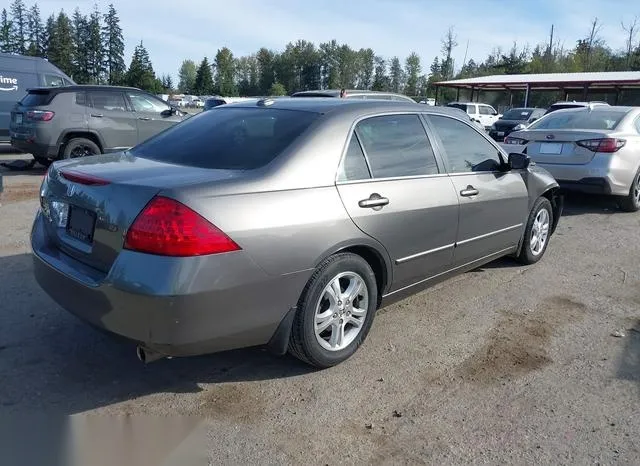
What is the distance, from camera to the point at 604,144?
7668 millimetres

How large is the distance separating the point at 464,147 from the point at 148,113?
27.8ft

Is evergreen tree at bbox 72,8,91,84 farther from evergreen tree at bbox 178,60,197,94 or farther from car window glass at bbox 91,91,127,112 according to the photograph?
car window glass at bbox 91,91,127,112

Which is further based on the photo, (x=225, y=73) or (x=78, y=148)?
(x=225, y=73)

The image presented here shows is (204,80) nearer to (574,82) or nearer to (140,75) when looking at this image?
(140,75)

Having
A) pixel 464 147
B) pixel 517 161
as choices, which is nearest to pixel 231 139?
pixel 464 147

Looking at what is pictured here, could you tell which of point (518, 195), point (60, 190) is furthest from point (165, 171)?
point (518, 195)

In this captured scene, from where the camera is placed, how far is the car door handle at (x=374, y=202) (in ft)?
11.3

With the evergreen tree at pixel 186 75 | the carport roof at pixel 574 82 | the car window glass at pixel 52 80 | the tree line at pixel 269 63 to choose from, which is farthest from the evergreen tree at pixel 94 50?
the car window glass at pixel 52 80

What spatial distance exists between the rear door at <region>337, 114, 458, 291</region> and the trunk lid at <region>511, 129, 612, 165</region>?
449 cm

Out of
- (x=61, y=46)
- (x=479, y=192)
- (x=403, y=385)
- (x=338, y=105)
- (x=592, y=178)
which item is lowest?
(x=403, y=385)

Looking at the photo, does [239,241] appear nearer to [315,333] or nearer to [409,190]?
[315,333]

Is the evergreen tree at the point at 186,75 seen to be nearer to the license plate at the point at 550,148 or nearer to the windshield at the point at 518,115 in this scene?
the windshield at the point at 518,115

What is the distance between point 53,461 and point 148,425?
45cm

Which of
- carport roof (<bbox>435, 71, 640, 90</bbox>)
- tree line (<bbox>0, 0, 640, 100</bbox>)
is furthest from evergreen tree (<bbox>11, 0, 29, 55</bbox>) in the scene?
carport roof (<bbox>435, 71, 640, 90</bbox>)
